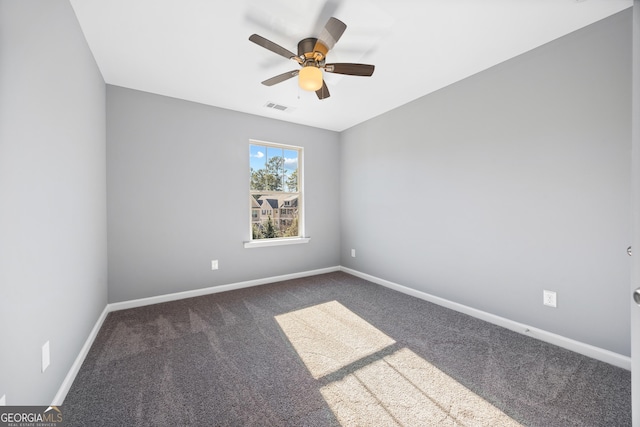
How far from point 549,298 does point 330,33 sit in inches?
110

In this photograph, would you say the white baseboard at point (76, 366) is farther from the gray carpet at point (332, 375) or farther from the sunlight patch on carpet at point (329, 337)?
the sunlight patch on carpet at point (329, 337)

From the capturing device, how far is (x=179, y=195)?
3277 millimetres

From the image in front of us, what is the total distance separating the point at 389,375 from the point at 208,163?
10.4ft

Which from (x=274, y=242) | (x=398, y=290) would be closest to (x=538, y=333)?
(x=398, y=290)

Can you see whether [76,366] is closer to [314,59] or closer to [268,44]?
[268,44]

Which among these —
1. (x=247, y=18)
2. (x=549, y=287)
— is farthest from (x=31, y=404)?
(x=549, y=287)

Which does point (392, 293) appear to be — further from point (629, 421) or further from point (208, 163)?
point (208, 163)

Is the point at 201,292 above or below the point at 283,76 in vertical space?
below

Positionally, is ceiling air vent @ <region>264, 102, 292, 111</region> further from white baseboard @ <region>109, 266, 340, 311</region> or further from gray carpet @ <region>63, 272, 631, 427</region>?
gray carpet @ <region>63, 272, 631, 427</region>

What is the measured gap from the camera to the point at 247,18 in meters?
1.92

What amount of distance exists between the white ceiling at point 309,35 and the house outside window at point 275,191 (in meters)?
1.11

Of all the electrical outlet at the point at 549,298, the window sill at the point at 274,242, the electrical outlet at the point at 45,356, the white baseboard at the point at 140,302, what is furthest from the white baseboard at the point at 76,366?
the electrical outlet at the point at 549,298

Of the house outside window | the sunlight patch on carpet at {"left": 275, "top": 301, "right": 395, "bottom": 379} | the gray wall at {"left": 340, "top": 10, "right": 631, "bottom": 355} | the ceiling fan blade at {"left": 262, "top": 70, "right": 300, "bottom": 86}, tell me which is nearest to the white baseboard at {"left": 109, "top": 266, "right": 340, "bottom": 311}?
the house outside window

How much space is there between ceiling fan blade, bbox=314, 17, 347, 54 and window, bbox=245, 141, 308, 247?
7.06ft
